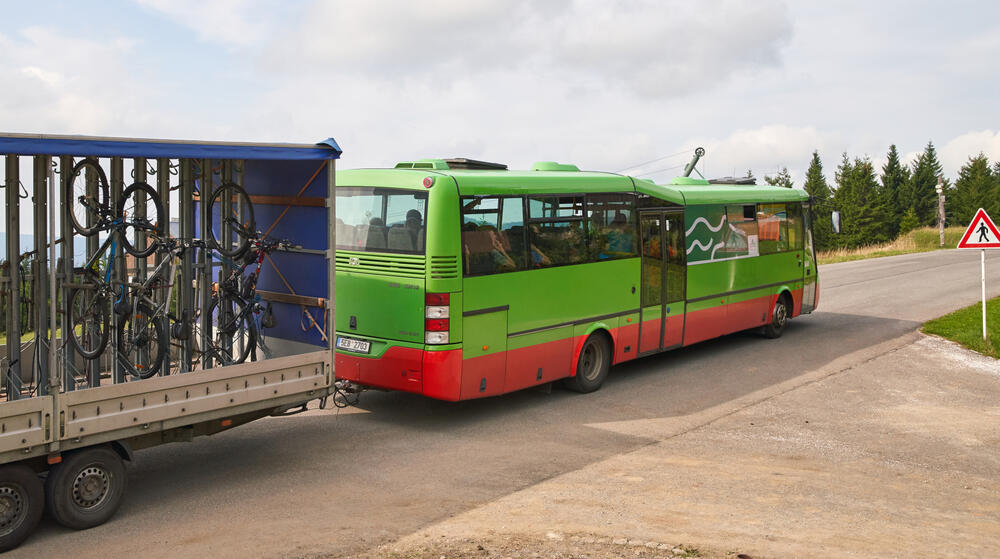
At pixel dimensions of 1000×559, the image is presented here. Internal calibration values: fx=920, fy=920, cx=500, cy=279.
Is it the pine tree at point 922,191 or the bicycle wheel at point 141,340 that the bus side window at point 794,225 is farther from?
the pine tree at point 922,191

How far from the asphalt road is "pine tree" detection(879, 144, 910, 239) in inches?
3071

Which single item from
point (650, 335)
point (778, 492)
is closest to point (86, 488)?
point (778, 492)

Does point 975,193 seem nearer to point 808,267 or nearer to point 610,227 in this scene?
point 808,267

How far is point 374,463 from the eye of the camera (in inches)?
344

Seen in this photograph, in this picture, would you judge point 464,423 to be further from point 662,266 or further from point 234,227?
point 662,266

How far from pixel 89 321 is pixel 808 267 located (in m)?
13.2

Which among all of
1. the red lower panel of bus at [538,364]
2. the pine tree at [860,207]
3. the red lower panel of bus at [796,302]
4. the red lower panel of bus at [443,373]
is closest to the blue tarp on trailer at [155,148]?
the red lower panel of bus at [443,373]

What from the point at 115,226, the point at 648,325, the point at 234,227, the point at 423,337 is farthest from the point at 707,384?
the point at 115,226

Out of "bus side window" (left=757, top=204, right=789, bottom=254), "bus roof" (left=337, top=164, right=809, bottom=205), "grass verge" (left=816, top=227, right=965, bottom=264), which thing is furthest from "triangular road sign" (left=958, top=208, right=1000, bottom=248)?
"grass verge" (left=816, top=227, right=965, bottom=264)

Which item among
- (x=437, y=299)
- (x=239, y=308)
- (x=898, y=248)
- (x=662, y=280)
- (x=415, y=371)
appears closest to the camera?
(x=239, y=308)

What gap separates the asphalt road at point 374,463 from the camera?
22.3 feet

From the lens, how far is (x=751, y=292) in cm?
1540

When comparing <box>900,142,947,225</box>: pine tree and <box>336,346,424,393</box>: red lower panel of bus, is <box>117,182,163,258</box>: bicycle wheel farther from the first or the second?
<box>900,142,947,225</box>: pine tree

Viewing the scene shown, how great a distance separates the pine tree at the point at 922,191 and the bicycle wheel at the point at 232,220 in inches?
3800
